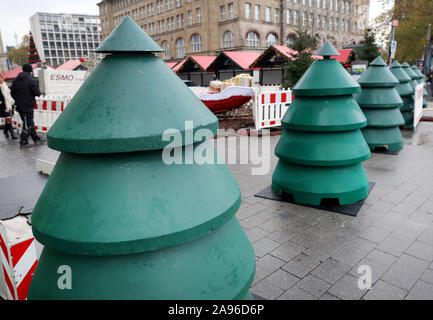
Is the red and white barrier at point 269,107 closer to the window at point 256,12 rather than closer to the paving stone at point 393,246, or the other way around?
the paving stone at point 393,246

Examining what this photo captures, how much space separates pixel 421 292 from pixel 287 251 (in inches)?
51.4

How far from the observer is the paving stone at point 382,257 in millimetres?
3307

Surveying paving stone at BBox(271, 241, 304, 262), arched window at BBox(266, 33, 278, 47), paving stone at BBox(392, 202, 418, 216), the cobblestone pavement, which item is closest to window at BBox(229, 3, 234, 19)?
arched window at BBox(266, 33, 278, 47)

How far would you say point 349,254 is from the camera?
3.47 meters

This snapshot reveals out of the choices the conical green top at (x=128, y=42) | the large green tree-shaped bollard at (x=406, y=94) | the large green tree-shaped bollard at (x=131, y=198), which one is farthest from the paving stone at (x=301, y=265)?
the large green tree-shaped bollard at (x=406, y=94)

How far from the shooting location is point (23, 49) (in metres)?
78.4

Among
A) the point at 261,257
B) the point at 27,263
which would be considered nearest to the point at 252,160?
the point at 261,257

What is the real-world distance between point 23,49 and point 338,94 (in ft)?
306

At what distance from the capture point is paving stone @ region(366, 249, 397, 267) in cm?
331

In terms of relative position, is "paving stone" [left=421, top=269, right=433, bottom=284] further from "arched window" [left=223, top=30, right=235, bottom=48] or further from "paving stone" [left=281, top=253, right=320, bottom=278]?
"arched window" [left=223, top=30, right=235, bottom=48]

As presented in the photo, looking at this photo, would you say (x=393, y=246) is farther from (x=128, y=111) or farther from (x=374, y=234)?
(x=128, y=111)

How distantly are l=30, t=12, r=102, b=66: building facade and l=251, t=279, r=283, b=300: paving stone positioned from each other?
5025 inches

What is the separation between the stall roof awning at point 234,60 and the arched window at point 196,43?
79.5 ft

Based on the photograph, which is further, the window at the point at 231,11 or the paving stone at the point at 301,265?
the window at the point at 231,11
